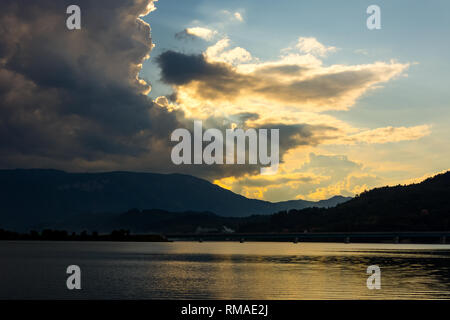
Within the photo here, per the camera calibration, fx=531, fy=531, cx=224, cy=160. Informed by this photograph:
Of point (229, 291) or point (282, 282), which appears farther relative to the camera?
point (282, 282)

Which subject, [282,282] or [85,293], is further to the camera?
[282,282]

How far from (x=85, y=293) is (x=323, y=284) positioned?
30.4 m

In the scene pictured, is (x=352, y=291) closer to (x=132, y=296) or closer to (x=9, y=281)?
(x=132, y=296)

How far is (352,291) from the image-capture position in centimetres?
6159
